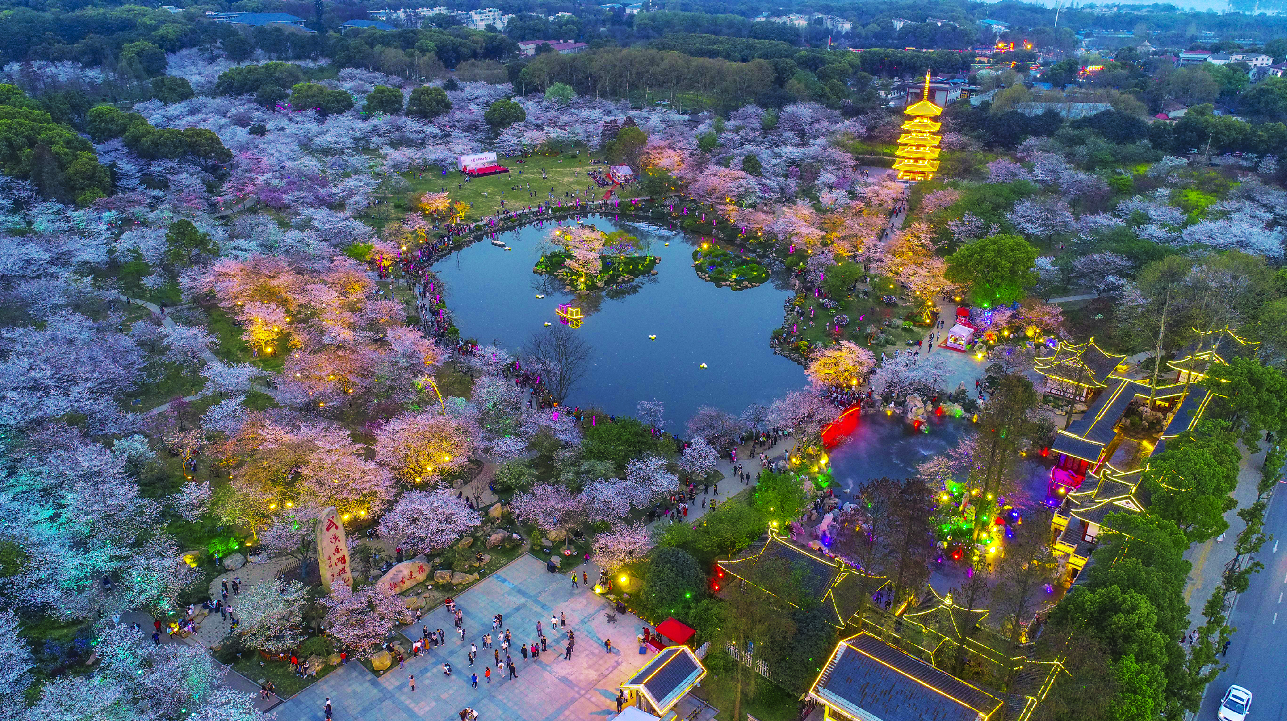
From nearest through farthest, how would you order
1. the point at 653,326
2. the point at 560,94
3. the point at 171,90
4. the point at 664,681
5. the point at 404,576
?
1. the point at 664,681
2. the point at 404,576
3. the point at 653,326
4. the point at 171,90
5. the point at 560,94

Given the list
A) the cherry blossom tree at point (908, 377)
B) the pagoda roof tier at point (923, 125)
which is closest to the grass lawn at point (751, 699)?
the cherry blossom tree at point (908, 377)

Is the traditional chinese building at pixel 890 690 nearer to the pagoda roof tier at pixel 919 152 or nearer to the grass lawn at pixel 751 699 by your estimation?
the grass lawn at pixel 751 699

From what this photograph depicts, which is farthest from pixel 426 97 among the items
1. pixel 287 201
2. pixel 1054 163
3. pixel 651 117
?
pixel 1054 163

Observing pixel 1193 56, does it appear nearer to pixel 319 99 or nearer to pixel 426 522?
pixel 319 99

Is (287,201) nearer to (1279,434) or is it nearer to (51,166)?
(51,166)

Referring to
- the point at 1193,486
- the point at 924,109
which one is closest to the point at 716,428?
the point at 1193,486

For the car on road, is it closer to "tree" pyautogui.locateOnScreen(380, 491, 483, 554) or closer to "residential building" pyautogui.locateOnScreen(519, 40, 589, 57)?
"tree" pyautogui.locateOnScreen(380, 491, 483, 554)
